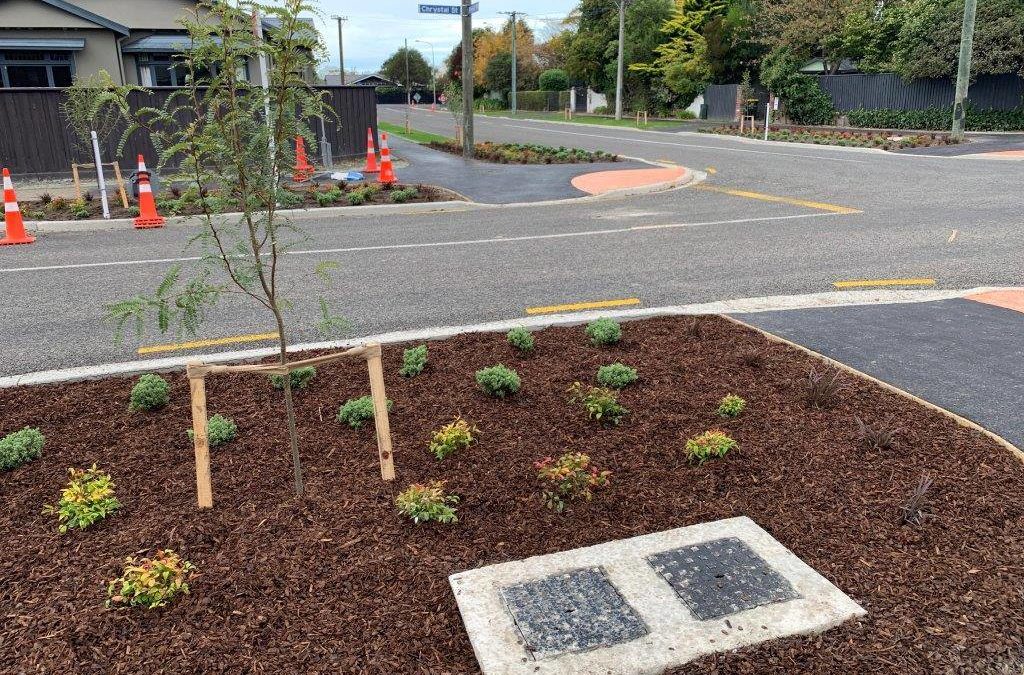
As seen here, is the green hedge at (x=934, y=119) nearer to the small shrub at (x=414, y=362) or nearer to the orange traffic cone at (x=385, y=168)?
the orange traffic cone at (x=385, y=168)

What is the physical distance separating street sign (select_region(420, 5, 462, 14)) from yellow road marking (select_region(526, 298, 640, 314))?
545 inches

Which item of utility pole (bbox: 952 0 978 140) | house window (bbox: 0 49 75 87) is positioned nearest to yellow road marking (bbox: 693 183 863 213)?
utility pole (bbox: 952 0 978 140)

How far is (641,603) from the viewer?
8.77ft

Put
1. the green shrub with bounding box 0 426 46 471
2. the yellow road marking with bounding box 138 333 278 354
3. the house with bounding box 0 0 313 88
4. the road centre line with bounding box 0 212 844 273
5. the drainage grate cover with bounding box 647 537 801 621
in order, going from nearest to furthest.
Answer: the drainage grate cover with bounding box 647 537 801 621, the green shrub with bounding box 0 426 46 471, the yellow road marking with bounding box 138 333 278 354, the road centre line with bounding box 0 212 844 273, the house with bounding box 0 0 313 88

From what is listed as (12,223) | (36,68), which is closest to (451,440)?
(12,223)

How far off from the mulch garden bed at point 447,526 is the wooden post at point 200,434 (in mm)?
94

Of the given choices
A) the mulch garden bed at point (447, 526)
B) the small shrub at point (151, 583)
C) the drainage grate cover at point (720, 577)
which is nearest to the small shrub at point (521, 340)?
the mulch garden bed at point (447, 526)

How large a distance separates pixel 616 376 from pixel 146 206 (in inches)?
384

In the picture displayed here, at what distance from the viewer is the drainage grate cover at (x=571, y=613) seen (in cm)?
250

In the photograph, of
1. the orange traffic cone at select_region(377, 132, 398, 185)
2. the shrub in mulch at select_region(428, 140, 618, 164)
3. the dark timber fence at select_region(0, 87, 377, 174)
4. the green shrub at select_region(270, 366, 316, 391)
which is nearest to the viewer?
the green shrub at select_region(270, 366, 316, 391)

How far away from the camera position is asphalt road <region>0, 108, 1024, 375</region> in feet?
21.2

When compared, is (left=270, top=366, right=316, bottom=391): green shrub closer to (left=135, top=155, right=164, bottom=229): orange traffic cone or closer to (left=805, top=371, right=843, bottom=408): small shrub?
(left=805, top=371, right=843, bottom=408): small shrub

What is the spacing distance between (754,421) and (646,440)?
616mm

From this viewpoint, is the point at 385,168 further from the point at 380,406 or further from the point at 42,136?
the point at 380,406
